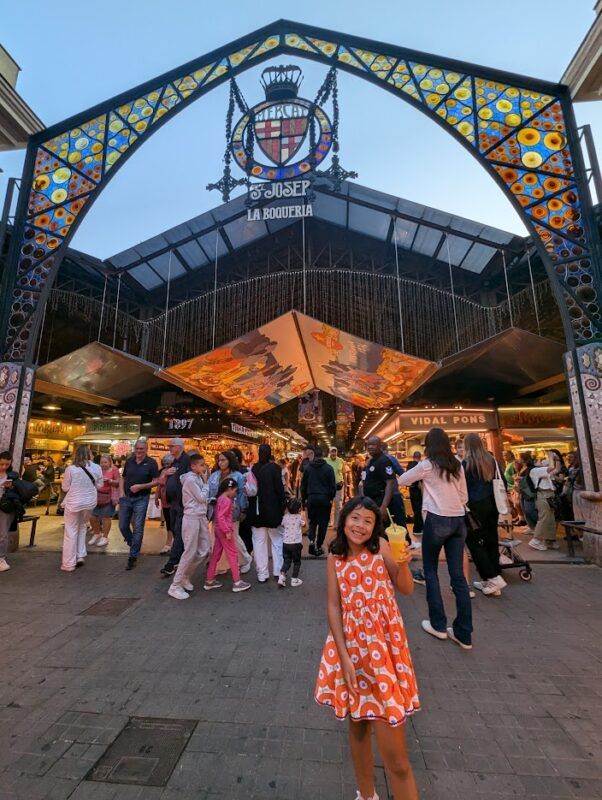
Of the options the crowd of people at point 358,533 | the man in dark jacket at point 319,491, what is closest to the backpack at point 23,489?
the crowd of people at point 358,533

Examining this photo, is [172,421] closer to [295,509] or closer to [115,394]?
[115,394]

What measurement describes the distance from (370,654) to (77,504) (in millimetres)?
5154

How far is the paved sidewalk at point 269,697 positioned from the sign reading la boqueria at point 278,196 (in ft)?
21.7

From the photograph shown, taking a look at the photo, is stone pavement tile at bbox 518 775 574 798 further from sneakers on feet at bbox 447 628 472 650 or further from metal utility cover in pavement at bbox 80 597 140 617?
metal utility cover in pavement at bbox 80 597 140 617

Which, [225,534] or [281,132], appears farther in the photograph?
[281,132]

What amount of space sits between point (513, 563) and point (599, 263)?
5008 millimetres

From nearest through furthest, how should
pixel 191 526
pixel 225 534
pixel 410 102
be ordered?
pixel 191 526 < pixel 225 534 < pixel 410 102

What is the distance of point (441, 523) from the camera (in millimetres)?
3287

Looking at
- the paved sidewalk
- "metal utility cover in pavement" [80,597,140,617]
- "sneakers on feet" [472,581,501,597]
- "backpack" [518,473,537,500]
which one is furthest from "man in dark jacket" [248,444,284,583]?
"backpack" [518,473,537,500]

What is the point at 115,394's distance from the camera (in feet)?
39.7

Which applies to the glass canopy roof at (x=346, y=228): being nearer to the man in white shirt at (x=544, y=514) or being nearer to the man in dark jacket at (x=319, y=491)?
the man in white shirt at (x=544, y=514)

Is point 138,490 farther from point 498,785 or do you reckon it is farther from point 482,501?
point 498,785

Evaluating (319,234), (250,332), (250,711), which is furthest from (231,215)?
(250,711)

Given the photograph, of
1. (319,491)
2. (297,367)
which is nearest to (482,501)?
(319,491)
